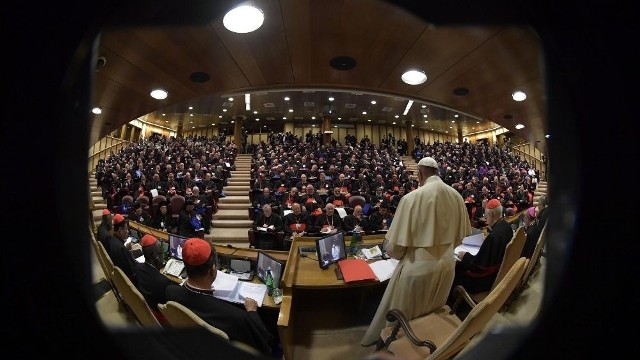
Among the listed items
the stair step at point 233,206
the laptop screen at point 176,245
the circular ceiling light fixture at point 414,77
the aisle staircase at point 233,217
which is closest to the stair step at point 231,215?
the aisle staircase at point 233,217

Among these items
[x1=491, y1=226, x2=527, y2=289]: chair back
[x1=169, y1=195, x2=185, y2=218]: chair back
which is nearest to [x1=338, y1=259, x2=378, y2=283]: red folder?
[x1=491, y1=226, x2=527, y2=289]: chair back

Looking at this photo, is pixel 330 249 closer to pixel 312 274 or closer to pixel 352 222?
pixel 312 274

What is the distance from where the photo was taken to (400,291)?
203 centimetres

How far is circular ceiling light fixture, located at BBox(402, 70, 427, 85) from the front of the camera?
1855 mm

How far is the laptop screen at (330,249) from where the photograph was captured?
8.62 ft

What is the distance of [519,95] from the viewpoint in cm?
195

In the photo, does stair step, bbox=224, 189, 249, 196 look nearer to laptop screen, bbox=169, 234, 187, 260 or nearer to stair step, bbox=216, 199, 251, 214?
stair step, bbox=216, 199, 251, 214

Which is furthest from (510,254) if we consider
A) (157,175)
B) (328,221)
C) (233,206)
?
(157,175)

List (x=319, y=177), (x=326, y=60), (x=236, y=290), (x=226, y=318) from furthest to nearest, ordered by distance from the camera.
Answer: (x=319, y=177)
(x=236, y=290)
(x=326, y=60)
(x=226, y=318)

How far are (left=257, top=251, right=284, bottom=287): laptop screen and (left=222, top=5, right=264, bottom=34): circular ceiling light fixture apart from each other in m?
1.73

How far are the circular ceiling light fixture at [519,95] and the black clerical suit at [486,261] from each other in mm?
1346

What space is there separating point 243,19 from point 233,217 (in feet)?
22.5
